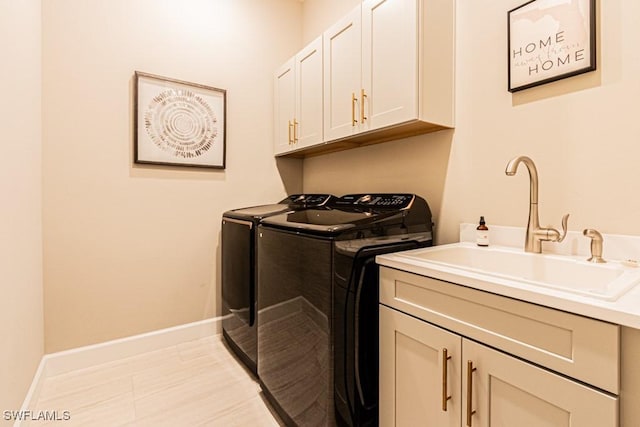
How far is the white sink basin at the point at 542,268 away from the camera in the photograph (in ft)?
2.68

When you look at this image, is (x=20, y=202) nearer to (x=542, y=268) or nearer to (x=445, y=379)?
(x=445, y=379)

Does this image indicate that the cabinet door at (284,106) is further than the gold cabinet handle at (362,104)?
Yes

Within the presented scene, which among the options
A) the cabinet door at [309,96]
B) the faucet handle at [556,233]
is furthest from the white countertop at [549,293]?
the cabinet door at [309,96]

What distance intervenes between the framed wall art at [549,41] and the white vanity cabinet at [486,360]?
101 cm

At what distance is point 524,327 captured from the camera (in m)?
0.79

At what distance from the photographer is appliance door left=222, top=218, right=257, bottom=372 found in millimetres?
1860

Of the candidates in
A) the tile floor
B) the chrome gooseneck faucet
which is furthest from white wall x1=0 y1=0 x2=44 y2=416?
the chrome gooseneck faucet

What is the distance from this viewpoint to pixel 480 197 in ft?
5.01

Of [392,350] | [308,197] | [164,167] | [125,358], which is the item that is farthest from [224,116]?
[392,350]

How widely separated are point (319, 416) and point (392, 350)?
40cm

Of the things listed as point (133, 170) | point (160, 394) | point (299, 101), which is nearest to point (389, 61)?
point (299, 101)

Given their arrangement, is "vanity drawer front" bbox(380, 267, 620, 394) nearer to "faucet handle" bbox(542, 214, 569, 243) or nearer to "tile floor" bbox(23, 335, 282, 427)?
"faucet handle" bbox(542, 214, 569, 243)

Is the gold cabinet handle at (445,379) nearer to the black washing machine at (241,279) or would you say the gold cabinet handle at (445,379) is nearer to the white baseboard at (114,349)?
the black washing machine at (241,279)

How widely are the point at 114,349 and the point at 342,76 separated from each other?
7.54 ft
